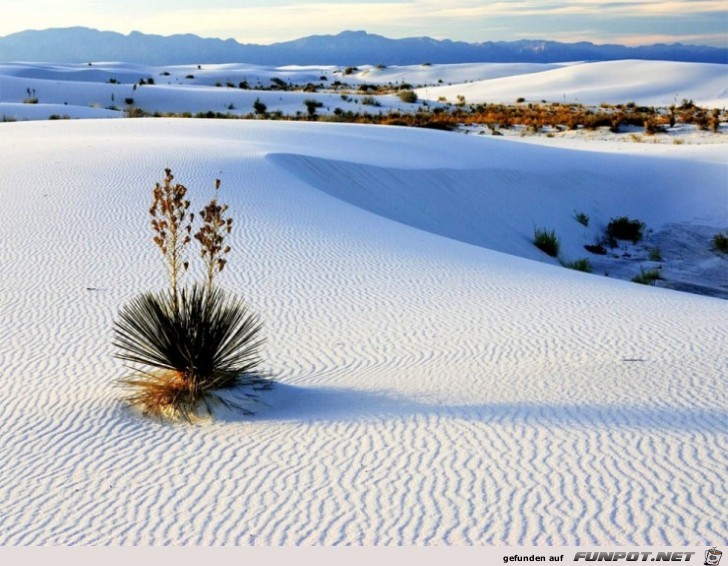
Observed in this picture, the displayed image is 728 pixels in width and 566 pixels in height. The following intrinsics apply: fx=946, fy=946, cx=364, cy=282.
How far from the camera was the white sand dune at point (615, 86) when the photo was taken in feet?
179

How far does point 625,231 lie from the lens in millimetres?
17688

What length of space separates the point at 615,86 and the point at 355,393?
57.8 meters

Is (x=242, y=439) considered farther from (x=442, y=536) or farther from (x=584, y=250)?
(x=584, y=250)

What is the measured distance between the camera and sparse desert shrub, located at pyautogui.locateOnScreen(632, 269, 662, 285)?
13.6 meters

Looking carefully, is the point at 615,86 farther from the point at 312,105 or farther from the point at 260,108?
the point at 260,108

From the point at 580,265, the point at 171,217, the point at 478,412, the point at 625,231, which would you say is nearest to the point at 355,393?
the point at 478,412

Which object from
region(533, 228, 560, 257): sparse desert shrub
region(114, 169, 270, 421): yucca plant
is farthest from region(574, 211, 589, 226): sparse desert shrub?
region(114, 169, 270, 421): yucca plant

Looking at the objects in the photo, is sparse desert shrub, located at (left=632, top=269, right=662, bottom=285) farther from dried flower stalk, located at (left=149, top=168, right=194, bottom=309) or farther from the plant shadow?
dried flower stalk, located at (left=149, top=168, right=194, bottom=309)

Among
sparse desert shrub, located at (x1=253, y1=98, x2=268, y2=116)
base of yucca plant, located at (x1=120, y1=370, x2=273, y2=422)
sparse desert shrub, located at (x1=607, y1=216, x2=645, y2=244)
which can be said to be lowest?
sparse desert shrub, located at (x1=607, y1=216, x2=645, y2=244)

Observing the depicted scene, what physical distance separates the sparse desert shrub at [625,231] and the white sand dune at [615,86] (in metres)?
32.8

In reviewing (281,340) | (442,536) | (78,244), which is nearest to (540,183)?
(78,244)

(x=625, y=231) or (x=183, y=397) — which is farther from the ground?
(x=183, y=397)

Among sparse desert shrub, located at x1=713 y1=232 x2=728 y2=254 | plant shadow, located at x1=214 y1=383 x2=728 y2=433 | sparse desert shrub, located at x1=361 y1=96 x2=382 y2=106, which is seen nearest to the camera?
plant shadow, located at x1=214 y1=383 x2=728 y2=433

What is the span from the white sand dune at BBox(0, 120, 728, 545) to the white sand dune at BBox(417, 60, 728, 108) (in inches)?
1621
